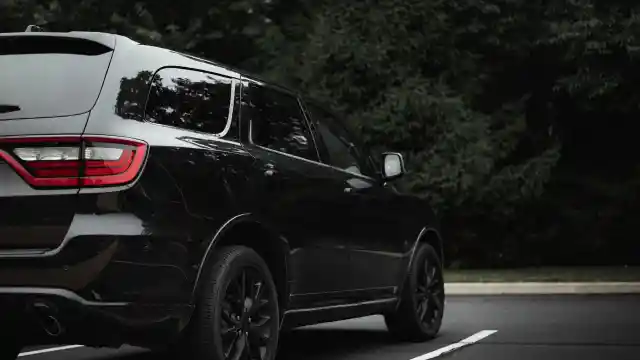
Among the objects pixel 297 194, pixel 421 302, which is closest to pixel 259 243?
pixel 297 194

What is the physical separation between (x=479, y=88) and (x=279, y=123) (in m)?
13.7

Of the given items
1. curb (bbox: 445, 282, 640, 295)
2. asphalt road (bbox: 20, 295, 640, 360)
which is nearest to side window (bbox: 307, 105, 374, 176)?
asphalt road (bbox: 20, 295, 640, 360)

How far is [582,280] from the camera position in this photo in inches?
597

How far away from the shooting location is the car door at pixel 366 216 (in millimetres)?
6688

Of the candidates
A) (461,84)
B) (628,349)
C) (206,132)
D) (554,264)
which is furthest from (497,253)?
(206,132)

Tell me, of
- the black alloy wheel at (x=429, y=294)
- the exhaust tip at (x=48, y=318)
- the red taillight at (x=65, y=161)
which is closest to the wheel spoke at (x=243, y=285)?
the red taillight at (x=65, y=161)

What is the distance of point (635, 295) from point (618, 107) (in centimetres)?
662

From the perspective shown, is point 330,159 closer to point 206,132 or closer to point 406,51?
point 206,132

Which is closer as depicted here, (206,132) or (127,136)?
(127,136)

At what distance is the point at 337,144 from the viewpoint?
697 centimetres

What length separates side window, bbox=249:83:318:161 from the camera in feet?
19.0

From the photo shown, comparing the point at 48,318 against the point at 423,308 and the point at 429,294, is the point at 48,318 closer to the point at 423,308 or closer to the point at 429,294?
the point at 423,308

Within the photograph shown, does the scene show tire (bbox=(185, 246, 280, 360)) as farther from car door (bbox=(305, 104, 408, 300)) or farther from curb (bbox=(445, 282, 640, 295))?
curb (bbox=(445, 282, 640, 295))

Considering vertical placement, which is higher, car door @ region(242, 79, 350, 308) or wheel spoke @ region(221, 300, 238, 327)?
car door @ region(242, 79, 350, 308)
